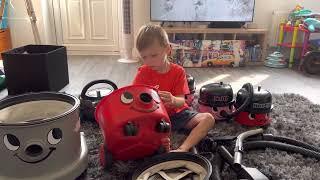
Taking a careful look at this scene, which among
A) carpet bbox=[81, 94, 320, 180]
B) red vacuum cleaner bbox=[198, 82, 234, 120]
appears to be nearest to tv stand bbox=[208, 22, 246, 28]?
carpet bbox=[81, 94, 320, 180]

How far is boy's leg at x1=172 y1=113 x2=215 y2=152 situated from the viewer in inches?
45.4

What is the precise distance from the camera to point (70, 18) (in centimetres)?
302

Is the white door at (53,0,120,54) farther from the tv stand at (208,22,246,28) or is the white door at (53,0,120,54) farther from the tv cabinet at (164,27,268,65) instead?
the tv stand at (208,22,246,28)

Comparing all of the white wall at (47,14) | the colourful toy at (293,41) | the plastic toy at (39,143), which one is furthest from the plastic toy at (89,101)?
the colourful toy at (293,41)

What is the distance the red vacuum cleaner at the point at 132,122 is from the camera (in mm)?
956

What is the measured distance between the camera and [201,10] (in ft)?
8.77

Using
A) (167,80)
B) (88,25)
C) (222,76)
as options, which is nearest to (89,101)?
(167,80)

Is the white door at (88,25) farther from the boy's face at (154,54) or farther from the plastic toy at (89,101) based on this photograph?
the boy's face at (154,54)

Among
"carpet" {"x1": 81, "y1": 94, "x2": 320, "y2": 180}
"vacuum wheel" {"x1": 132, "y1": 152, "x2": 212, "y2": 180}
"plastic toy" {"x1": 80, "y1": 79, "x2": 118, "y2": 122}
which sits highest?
"plastic toy" {"x1": 80, "y1": 79, "x2": 118, "y2": 122}

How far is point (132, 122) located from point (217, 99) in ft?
1.94

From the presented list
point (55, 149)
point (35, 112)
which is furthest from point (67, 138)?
point (35, 112)

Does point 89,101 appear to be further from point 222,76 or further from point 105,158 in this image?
point 222,76

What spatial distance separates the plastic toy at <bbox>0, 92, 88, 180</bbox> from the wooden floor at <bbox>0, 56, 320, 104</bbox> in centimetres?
93

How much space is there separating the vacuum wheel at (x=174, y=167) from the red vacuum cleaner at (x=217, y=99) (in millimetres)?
505
